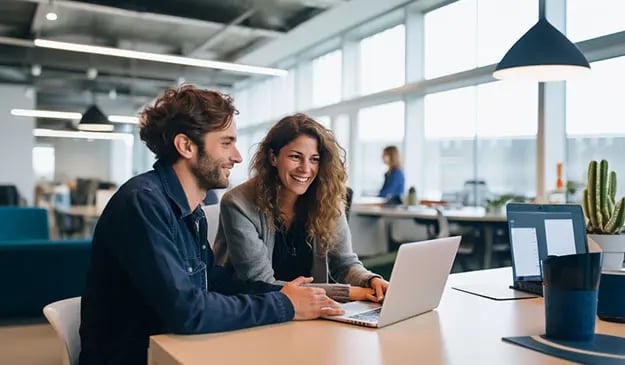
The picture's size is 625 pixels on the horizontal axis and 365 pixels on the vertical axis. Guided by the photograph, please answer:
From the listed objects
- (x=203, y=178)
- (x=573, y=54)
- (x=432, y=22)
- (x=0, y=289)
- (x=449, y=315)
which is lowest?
(x=0, y=289)

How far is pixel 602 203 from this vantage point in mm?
1635

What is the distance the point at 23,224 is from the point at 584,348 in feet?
15.3

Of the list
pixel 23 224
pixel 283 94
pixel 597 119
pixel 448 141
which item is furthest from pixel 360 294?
pixel 283 94

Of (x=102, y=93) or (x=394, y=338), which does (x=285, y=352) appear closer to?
(x=394, y=338)

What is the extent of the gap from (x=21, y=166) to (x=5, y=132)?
1.72 feet

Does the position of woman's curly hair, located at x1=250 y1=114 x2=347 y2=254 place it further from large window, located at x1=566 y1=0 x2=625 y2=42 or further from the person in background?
the person in background

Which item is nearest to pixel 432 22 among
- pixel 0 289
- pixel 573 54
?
pixel 573 54

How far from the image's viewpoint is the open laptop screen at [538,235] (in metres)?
1.64

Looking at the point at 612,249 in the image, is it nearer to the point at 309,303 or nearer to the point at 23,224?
the point at 309,303

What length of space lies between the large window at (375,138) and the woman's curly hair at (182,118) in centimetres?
616

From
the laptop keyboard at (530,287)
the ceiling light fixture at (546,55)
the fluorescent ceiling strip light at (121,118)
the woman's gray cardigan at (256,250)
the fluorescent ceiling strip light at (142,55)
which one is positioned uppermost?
the fluorescent ceiling strip light at (142,55)

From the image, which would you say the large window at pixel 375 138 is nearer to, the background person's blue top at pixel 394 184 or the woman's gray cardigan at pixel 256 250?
the background person's blue top at pixel 394 184

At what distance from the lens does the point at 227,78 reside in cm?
886

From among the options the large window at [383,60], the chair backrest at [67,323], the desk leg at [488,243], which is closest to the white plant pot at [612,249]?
the chair backrest at [67,323]
